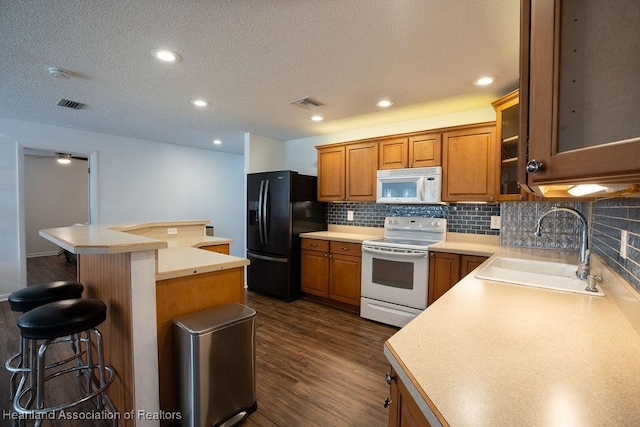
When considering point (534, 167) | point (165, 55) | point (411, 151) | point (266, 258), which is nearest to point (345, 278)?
point (266, 258)

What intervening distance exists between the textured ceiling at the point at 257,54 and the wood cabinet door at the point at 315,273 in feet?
5.77

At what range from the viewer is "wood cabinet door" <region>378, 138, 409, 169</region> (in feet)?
10.6

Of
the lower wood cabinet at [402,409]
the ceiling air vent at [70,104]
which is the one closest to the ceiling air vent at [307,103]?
the ceiling air vent at [70,104]

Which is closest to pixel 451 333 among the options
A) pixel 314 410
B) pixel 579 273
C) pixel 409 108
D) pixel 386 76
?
pixel 579 273

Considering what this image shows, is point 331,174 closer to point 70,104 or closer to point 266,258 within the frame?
point 266,258

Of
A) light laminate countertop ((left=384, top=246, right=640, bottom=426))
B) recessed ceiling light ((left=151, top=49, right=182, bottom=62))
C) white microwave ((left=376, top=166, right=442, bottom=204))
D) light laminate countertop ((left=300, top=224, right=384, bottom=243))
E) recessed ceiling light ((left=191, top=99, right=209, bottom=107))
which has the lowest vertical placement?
light laminate countertop ((left=384, top=246, right=640, bottom=426))

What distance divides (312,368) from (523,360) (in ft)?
6.02

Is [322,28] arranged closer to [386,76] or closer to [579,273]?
[386,76]

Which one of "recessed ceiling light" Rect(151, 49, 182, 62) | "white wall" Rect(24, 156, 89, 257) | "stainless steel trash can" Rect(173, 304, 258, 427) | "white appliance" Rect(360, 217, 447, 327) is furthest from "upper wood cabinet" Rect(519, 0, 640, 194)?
"white wall" Rect(24, 156, 89, 257)

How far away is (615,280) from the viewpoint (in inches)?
45.2

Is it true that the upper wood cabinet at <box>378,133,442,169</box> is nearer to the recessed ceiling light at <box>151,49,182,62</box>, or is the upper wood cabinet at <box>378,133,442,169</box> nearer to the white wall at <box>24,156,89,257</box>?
the recessed ceiling light at <box>151,49,182,62</box>

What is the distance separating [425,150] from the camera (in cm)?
310

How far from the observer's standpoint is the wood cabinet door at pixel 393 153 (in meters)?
3.24

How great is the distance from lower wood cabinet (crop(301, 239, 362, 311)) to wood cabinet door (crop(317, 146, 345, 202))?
661 mm
